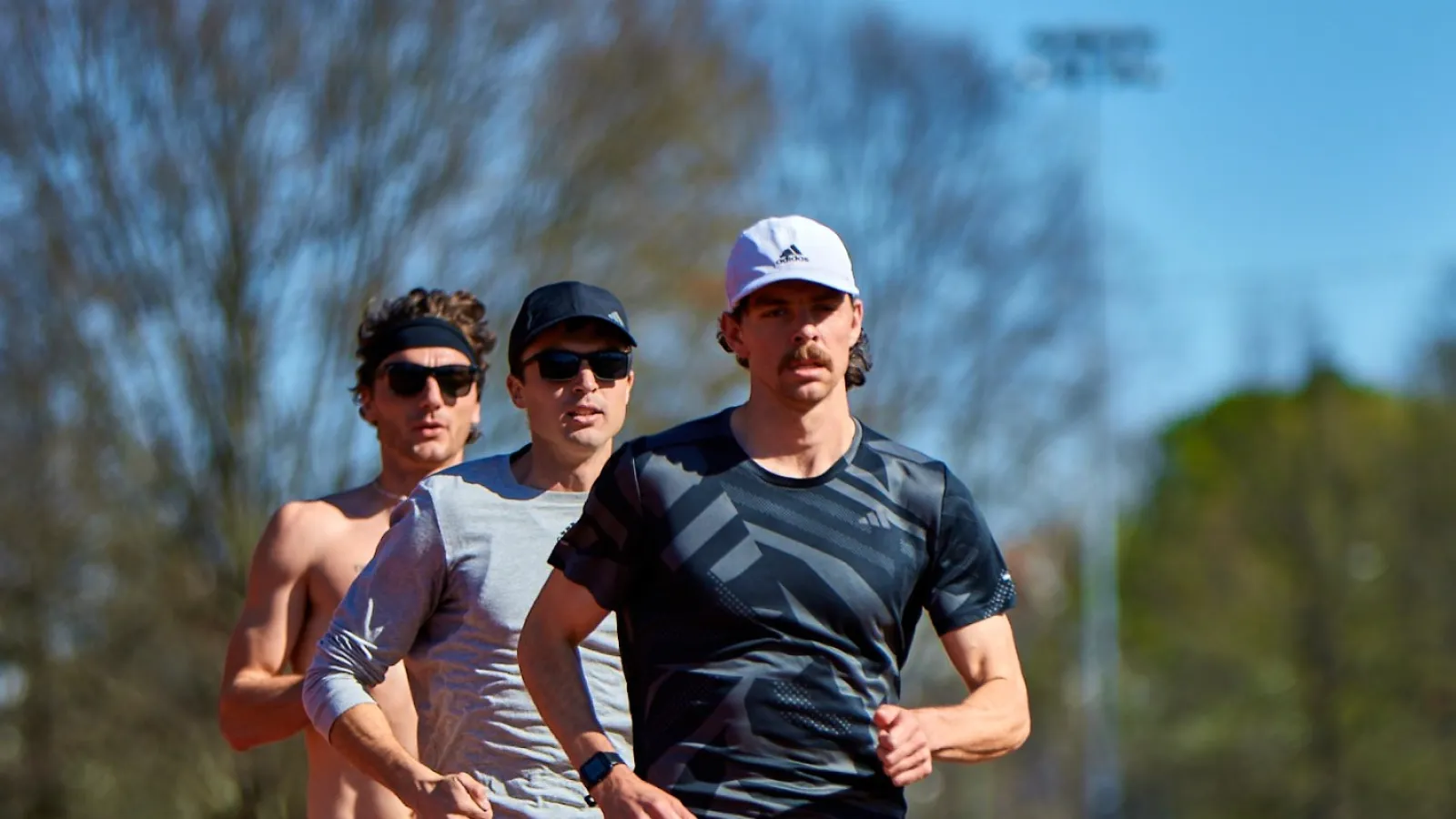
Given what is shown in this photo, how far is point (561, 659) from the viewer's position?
3943 mm

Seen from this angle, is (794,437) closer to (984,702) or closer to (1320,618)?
(984,702)

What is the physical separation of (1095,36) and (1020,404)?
12.8m

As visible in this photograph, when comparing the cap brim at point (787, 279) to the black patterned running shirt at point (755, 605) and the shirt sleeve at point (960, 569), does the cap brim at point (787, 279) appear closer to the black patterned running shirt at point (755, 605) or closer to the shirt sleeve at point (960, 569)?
the black patterned running shirt at point (755, 605)

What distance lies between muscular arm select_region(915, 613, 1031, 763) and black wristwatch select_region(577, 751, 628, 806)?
1.88 feet

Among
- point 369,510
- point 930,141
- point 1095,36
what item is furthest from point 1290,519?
point 369,510

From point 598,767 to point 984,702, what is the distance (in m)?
0.75

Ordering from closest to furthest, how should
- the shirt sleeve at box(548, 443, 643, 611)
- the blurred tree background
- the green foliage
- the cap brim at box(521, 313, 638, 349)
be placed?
the shirt sleeve at box(548, 443, 643, 611) < the cap brim at box(521, 313, 638, 349) < the blurred tree background < the green foliage

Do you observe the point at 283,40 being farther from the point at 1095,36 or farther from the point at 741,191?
the point at 1095,36

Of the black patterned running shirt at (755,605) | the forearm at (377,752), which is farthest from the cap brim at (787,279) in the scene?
the forearm at (377,752)

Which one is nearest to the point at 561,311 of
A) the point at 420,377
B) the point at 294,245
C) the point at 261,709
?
the point at 420,377

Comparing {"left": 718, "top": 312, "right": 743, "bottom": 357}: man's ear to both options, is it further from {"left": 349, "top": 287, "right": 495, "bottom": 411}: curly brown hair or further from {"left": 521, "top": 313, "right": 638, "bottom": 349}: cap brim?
{"left": 349, "top": 287, "right": 495, "bottom": 411}: curly brown hair

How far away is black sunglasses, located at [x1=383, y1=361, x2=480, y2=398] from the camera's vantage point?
225 inches

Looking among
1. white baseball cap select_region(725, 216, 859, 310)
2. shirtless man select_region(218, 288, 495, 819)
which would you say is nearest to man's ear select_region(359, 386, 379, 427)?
shirtless man select_region(218, 288, 495, 819)

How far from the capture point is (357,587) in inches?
186
